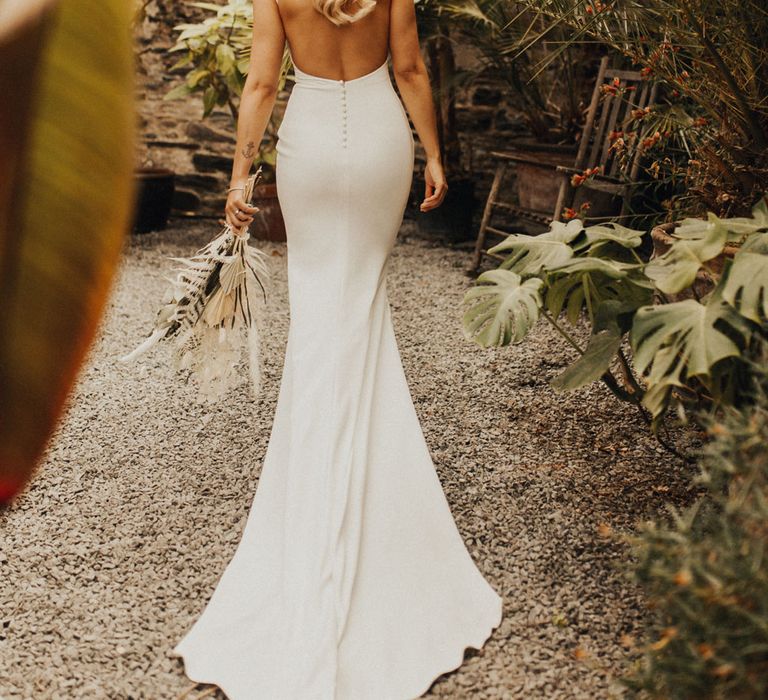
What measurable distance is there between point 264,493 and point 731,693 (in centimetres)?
123

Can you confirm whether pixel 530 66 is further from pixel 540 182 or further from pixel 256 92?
pixel 256 92

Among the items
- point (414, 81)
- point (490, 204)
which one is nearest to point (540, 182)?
point (490, 204)

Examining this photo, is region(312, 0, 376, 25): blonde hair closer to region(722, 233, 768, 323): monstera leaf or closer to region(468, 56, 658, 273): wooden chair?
region(722, 233, 768, 323): monstera leaf

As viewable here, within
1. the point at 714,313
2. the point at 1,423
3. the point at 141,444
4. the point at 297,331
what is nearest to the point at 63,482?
the point at 141,444

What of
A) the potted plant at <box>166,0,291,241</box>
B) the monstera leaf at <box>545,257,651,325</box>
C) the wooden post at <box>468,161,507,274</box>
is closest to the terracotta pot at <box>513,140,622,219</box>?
the wooden post at <box>468,161,507,274</box>

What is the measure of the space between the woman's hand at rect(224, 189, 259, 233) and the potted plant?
3373 millimetres

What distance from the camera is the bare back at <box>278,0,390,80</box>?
1.94 metres

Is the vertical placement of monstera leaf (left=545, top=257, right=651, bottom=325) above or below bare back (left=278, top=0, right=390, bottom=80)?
below

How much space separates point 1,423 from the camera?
0.19 meters

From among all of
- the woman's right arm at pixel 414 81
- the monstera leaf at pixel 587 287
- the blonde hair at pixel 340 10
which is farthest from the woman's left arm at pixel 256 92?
the monstera leaf at pixel 587 287

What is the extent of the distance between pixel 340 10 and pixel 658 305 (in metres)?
1.07

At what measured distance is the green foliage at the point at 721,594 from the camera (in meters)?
1.16

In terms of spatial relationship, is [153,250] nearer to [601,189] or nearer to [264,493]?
[601,189]

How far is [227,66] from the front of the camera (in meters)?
5.48
